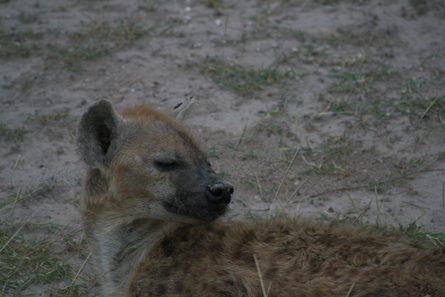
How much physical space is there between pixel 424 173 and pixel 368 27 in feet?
8.01

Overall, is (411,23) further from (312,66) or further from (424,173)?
(424,173)

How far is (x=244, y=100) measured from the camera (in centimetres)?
457

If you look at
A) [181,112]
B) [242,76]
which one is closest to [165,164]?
[181,112]

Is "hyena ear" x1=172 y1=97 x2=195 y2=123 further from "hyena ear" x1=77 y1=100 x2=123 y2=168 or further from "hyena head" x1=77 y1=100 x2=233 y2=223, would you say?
"hyena ear" x1=77 y1=100 x2=123 y2=168

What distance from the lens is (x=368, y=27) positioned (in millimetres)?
5453

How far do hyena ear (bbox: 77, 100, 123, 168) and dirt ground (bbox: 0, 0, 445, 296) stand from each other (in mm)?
835

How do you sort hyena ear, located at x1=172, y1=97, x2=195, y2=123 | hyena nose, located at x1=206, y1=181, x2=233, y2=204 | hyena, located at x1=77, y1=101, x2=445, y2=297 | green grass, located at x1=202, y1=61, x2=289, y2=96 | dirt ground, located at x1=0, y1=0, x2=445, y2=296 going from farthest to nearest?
green grass, located at x1=202, y1=61, x2=289, y2=96 < dirt ground, located at x1=0, y1=0, x2=445, y2=296 < hyena ear, located at x1=172, y1=97, x2=195, y2=123 < hyena nose, located at x1=206, y1=181, x2=233, y2=204 < hyena, located at x1=77, y1=101, x2=445, y2=297

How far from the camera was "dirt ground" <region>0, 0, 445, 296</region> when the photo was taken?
335cm

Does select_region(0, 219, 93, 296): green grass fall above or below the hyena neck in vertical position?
below

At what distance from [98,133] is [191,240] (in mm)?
782

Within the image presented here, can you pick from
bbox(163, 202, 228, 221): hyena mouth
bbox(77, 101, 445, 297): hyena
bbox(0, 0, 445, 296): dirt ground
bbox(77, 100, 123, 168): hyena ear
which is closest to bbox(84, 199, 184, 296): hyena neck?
bbox(77, 101, 445, 297): hyena

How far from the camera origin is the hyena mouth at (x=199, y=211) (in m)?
Result: 2.46

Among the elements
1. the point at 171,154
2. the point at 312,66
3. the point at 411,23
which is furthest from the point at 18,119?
the point at 411,23

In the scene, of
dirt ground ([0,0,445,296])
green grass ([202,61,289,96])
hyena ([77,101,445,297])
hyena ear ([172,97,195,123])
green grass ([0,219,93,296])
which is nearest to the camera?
hyena ([77,101,445,297])
